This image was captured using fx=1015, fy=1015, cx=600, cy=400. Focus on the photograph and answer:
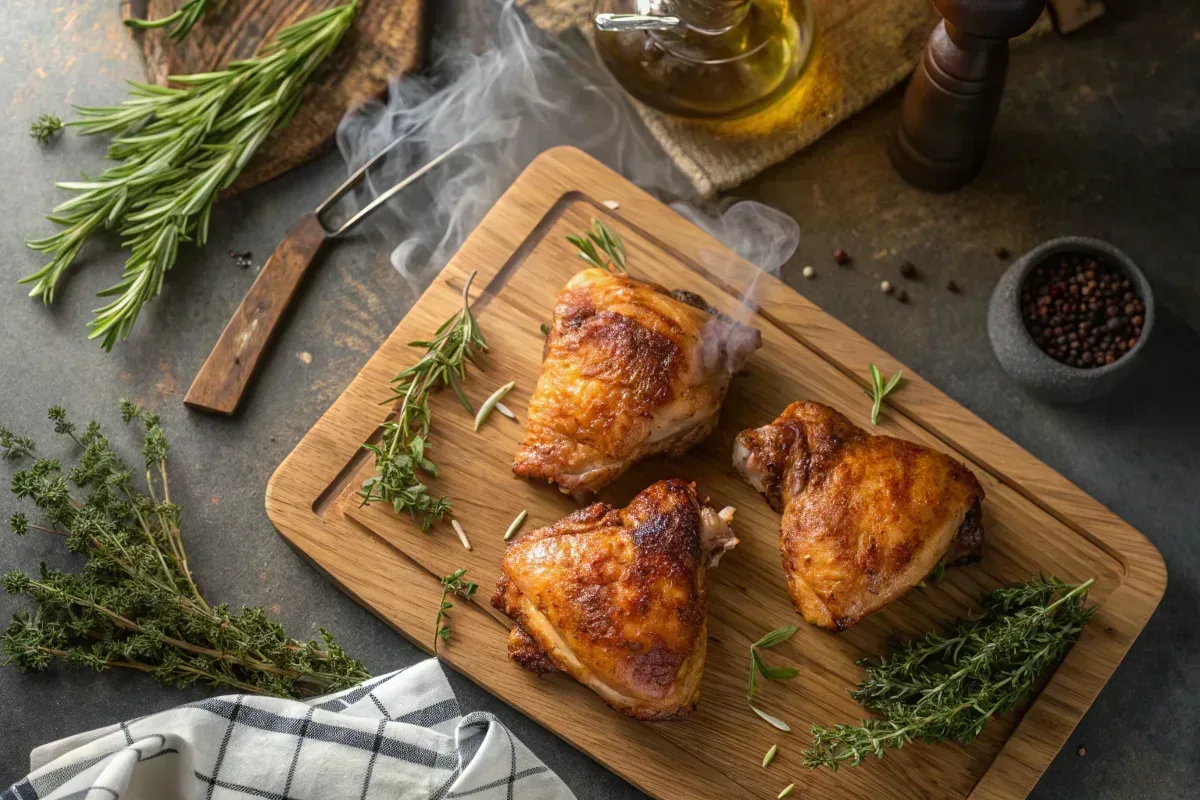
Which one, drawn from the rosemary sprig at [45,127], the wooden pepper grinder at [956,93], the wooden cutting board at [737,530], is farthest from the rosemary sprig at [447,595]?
the rosemary sprig at [45,127]

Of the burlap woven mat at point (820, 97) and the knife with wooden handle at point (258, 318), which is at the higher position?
the knife with wooden handle at point (258, 318)

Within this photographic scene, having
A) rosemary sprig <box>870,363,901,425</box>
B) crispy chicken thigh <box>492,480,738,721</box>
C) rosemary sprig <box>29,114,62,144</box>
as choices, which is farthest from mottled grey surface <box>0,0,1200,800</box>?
crispy chicken thigh <box>492,480,738,721</box>

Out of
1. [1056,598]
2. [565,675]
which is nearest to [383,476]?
[565,675]

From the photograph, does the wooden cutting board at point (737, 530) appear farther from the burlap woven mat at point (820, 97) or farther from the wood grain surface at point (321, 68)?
the wood grain surface at point (321, 68)

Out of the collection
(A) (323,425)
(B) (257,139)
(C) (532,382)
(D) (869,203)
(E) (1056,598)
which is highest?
(B) (257,139)

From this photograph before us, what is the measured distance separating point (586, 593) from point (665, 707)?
0.42m

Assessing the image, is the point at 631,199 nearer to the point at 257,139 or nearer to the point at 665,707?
the point at 257,139

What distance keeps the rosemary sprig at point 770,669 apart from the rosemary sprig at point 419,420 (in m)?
1.09

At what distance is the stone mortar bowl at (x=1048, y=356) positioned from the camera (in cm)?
324

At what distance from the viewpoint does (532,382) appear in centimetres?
343

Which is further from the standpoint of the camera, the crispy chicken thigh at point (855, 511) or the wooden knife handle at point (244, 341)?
the wooden knife handle at point (244, 341)

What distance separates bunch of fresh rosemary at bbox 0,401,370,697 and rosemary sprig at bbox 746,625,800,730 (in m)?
1.27

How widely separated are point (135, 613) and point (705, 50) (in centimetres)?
265

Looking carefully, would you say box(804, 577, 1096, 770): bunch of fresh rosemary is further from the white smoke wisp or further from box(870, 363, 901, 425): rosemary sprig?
the white smoke wisp
